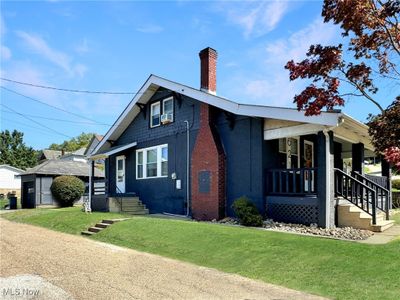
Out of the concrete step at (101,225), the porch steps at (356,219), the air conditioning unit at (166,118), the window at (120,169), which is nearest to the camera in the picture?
the porch steps at (356,219)

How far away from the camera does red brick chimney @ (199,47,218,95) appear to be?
15.7 meters

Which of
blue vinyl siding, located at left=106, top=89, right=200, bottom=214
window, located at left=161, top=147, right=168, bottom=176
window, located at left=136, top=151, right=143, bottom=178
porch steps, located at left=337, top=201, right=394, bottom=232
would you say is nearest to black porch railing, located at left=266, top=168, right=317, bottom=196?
porch steps, located at left=337, top=201, right=394, bottom=232

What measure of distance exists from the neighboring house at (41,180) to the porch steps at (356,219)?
21414mm

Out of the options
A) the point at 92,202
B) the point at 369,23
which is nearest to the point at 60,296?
the point at 369,23

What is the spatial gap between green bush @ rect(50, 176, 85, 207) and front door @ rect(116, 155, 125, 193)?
22.3 ft

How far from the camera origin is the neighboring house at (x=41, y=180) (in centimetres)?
2609

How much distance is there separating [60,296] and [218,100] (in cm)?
954

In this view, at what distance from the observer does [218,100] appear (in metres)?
13.8

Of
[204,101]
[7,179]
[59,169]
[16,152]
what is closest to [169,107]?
[204,101]

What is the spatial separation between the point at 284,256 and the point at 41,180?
902 inches

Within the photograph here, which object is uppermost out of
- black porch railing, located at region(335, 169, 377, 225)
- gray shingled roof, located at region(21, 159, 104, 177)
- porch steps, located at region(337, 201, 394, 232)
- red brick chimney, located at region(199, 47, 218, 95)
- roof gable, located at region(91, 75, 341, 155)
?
red brick chimney, located at region(199, 47, 218, 95)

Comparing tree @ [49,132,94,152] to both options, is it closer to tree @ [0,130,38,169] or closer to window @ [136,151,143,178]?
tree @ [0,130,38,169]

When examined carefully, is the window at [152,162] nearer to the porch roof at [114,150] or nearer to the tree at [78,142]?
the porch roof at [114,150]

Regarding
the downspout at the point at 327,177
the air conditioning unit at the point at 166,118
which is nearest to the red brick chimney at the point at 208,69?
the air conditioning unit at the point at 166,118
